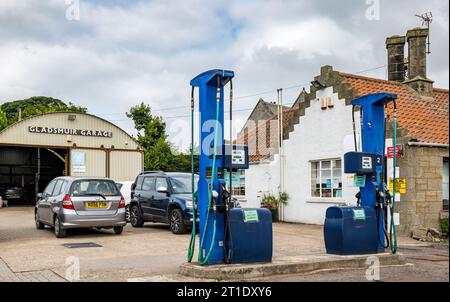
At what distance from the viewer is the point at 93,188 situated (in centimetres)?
1433

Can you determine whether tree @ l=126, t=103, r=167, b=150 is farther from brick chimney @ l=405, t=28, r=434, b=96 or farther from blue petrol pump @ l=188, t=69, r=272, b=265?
blue petrol pump @ l=188, t=69, r=272, b=265

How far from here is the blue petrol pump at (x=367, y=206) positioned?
32.7 ft

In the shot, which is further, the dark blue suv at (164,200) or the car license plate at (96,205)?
the dark blue suv at (164,200)

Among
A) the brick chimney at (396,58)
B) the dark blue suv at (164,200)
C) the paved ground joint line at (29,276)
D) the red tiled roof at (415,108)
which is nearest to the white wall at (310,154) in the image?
the red tiled roof at (415,108)

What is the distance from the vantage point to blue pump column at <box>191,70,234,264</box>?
838cm

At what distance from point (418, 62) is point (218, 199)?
49.2 ft

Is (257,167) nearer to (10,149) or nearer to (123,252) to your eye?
(123,252)

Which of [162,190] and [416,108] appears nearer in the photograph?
[162,190]

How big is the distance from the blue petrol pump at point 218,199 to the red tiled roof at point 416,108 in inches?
354

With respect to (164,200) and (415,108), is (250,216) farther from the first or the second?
(415,108)

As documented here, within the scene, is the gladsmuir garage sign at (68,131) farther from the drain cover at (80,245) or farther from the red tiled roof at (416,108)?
the drain cover at (80,245)

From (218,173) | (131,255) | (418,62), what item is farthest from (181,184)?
(418,62)

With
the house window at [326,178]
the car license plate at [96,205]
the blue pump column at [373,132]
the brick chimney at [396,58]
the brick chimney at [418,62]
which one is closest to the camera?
the blue pump column at [373,132]
